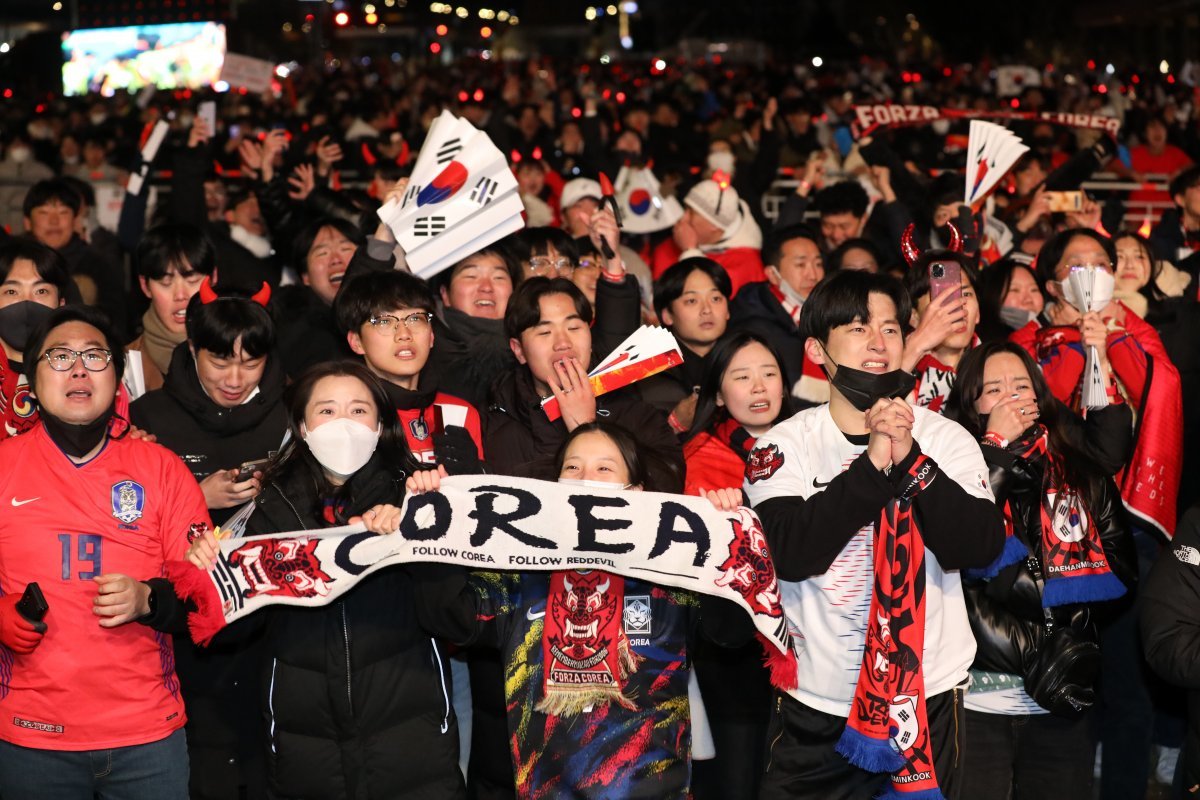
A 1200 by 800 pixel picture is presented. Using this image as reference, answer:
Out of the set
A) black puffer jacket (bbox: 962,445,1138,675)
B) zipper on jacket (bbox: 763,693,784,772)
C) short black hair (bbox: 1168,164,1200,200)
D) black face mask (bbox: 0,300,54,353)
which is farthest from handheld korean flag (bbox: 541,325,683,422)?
short black hair (bbox: 1168,164,1200,200)

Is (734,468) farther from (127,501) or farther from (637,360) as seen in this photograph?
(127,501)

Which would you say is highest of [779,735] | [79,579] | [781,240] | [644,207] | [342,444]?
[644,207]

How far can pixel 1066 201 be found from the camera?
788 centimetres

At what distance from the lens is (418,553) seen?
4.07 metres

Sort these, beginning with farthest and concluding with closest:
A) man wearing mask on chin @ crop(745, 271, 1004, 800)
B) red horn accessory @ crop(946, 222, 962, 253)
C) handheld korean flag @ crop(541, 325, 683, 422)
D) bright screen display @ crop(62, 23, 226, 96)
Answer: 1. bright screen display @ crop(62, 23, 226, 96)
2. red horn accessory @ crop(946, 222, 962, 253)
3. handheld korean flag @ crop(541, 325, 683, 422)
4. man wearing mask on chin @ crop(745, 271, 1004, 800)

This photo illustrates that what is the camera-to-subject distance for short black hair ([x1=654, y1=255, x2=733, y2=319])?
20.4 ft

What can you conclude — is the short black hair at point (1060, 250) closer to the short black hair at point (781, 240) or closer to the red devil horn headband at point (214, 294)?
the short black hair at point (781, 240)

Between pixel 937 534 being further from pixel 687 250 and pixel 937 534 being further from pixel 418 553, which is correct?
pixel 687 250

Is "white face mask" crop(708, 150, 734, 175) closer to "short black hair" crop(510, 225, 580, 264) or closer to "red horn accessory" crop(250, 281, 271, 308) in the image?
"short black hair" crop(510, 225, 580, 264)

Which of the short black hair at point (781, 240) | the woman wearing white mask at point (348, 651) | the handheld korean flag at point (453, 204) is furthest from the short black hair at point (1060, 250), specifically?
the woman wearing white mask at point (348, 651)

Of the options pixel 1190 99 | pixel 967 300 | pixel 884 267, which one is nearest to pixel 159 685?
pixel 967 300

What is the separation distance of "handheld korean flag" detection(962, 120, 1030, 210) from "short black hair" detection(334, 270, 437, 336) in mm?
2926

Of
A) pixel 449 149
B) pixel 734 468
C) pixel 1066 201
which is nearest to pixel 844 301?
pixel 734 468

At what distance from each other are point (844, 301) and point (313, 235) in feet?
10.6
